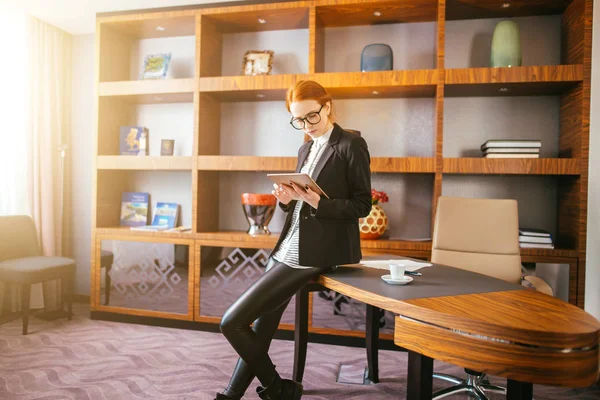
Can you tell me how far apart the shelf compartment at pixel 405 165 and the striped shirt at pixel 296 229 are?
40.4 inches

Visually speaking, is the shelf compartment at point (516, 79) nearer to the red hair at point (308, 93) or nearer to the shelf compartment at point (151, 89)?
the red hair at point (308, 93)

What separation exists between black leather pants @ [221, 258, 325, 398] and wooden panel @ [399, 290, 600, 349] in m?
0.60


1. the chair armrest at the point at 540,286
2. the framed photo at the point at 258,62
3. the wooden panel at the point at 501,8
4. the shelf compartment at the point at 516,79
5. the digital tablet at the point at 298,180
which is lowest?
the chair armrest at the point at 540,286

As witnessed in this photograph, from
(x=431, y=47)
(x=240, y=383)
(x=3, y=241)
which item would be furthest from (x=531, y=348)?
(x=3, y=241)

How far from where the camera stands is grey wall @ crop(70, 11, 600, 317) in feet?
10.1

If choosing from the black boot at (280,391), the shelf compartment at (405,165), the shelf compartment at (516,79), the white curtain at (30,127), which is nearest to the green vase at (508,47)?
the shelf compartment at (516,79)

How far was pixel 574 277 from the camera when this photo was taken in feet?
8.79

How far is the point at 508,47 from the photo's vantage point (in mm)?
2805

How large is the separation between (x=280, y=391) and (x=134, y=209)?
246 centimetres

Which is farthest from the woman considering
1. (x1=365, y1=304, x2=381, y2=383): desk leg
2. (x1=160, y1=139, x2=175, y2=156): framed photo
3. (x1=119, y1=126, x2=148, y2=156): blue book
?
(x1=119, y1=126, x2=148, y2=156): blue book

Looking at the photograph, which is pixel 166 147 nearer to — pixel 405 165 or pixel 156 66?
pixel 156 66

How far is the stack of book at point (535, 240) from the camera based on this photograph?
108 inches

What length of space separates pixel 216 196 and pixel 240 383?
1962mm

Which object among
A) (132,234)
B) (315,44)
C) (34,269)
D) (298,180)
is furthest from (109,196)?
(298,180)
